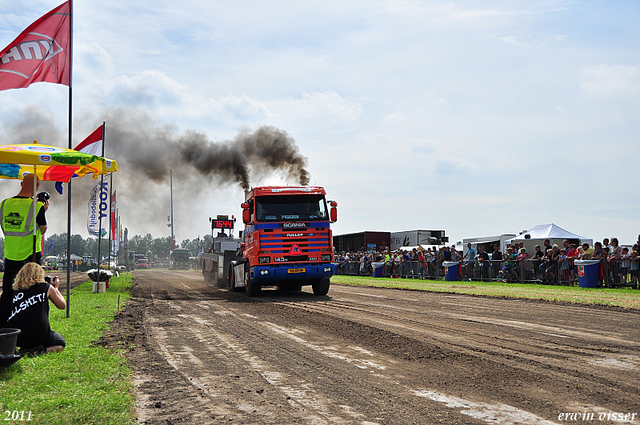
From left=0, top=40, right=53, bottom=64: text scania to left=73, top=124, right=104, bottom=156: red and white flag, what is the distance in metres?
2.56

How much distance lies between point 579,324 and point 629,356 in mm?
2940

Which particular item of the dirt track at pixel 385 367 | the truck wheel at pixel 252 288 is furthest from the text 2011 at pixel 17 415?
the truck wheel at pixel 252 288

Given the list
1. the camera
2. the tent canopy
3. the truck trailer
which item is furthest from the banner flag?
the tent canopy

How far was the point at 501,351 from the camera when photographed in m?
6.79

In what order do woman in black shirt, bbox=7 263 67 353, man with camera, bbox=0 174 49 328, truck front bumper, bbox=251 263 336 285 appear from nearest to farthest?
1. woman in black shirt, bbox=7 263 67 353
2. man with camera, bbox=0 174 49 328
3. truck front bumper, bbox=251 263 336 285

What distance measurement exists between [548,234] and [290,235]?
752 inches

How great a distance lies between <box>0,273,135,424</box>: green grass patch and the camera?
4.13 metres

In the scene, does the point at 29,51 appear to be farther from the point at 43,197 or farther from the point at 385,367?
the point at 385,367

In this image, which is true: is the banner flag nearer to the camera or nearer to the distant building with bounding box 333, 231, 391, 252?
the camera

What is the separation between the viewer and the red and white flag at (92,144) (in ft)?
38.5

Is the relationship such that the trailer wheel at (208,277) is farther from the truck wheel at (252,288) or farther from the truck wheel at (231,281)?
the truck wheel at (252,288)

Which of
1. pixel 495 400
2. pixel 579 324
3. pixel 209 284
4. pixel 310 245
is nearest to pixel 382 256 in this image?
pixel 209 284

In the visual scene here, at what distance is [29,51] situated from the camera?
30.0ft

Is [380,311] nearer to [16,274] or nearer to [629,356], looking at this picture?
[629,356]
